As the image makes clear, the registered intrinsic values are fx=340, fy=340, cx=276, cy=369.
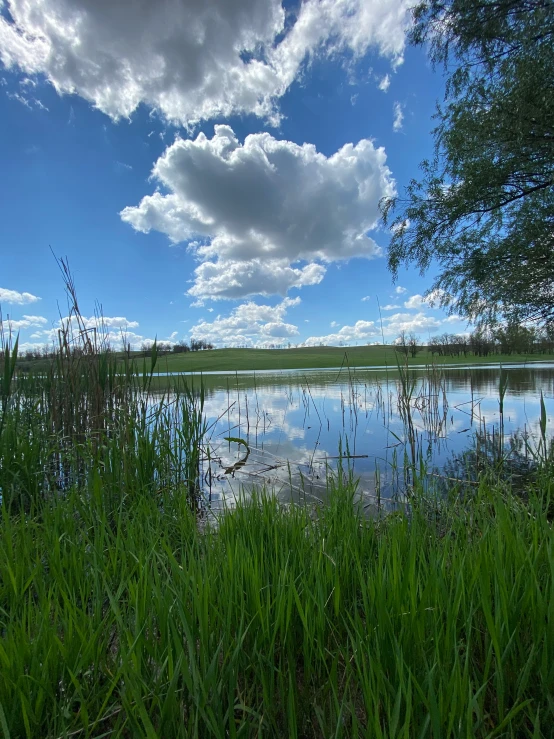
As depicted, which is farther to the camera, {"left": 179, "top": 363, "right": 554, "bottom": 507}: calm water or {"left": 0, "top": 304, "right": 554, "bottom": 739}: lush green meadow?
{"left": 179, "top": 363, "right": 554, "bottom": 507}: calm water

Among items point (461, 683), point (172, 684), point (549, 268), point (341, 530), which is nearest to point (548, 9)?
point (549, 268)

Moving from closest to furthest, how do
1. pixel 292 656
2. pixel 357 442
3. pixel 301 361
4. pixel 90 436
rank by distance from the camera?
pixel 292 656 → pixel 90 436 → pixel 357 442 → pixel 301 361

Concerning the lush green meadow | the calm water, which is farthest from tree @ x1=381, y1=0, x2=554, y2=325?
the lush green meadow

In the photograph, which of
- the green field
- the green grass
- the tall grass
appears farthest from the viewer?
the green field

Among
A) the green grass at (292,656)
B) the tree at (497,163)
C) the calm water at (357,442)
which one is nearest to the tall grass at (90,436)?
the calm water at (357,442)

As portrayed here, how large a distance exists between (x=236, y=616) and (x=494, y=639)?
2.59ft

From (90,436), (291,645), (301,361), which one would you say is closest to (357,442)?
(90,436)

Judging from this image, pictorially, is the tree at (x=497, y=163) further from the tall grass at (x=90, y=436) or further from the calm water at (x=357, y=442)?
the tall grass at (x=90, y=436)

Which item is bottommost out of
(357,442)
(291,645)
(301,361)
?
(357,442)

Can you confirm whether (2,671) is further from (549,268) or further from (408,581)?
(549,268)

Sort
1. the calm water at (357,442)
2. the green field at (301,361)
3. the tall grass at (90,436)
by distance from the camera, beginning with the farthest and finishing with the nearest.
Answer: the green field at (301,361)
the calm water at (357,442)
the tall grass at (90,436)

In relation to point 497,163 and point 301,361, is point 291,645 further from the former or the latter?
point 301,361

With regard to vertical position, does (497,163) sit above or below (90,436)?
above

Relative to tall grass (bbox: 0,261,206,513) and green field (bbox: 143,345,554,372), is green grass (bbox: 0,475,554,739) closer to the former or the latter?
→ tall grass (bbox: 0,261,206,513)
